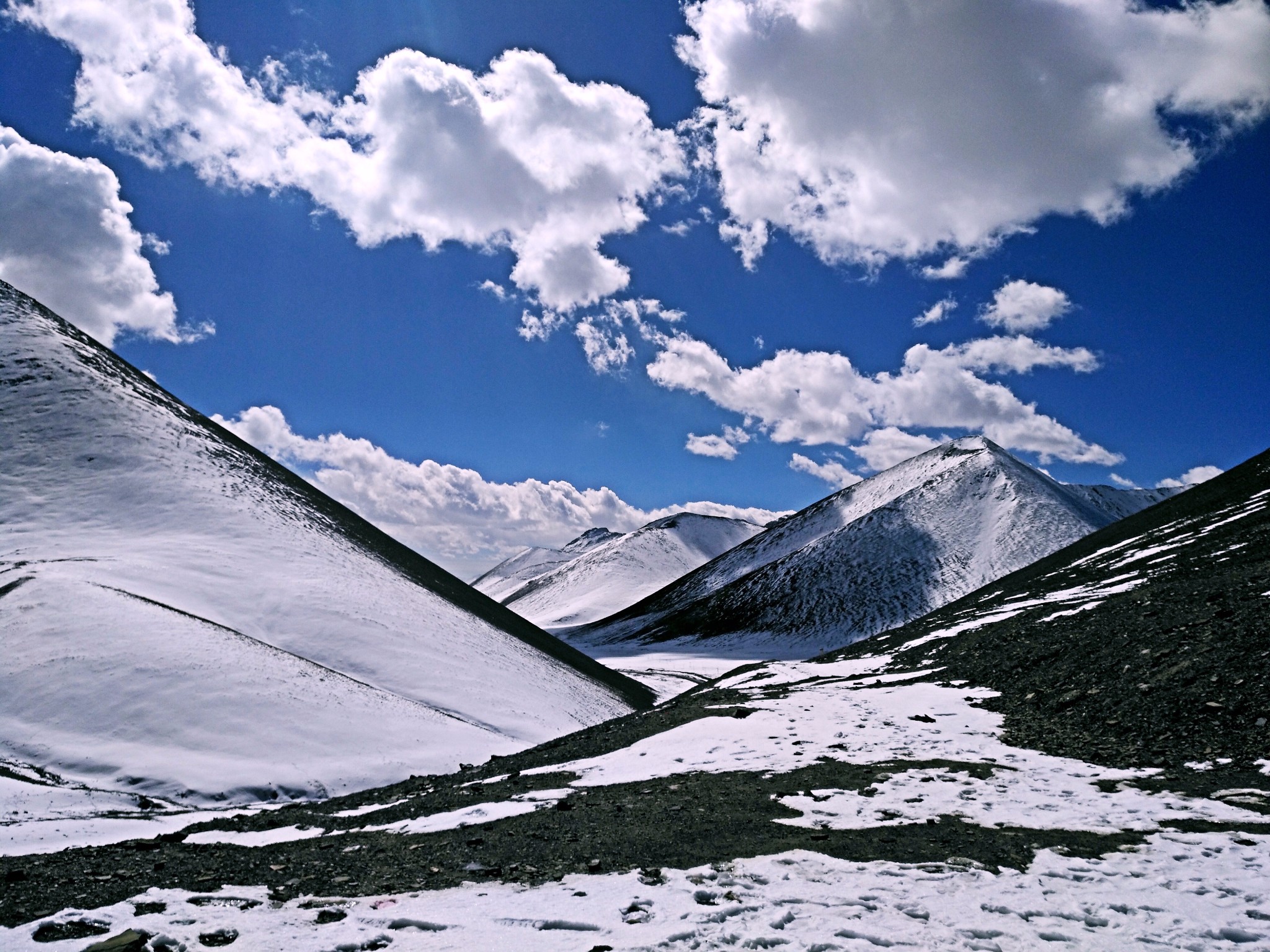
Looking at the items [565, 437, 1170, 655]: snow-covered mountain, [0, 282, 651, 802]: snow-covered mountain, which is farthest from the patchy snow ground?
[565, 437, 1170, 655]: snow-covered mountain

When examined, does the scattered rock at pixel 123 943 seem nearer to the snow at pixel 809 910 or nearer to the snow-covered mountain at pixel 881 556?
the snow at pixel 809 910

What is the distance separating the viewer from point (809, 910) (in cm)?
757

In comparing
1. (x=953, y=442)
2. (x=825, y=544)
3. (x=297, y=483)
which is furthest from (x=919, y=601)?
(x=297, y=483)

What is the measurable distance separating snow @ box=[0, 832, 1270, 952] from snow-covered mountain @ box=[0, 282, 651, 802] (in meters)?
14.1

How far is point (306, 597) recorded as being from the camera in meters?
35.6

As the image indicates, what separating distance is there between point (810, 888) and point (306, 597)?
110ft

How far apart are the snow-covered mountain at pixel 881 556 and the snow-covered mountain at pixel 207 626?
74291 mm

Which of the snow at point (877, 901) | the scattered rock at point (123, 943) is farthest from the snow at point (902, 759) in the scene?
the scattered rock at point (123, 943)

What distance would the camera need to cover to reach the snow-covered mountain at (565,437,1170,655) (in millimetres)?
120438

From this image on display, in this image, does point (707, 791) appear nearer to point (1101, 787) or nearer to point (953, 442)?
point (1101, 787)

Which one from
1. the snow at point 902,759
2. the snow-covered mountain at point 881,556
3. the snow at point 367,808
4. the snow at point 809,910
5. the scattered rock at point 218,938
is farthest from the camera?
the snow-covered mountain at point 881,556

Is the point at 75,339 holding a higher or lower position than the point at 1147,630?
higher

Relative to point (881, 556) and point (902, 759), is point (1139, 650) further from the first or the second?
point (881, 556)

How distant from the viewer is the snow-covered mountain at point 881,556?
120 metres
